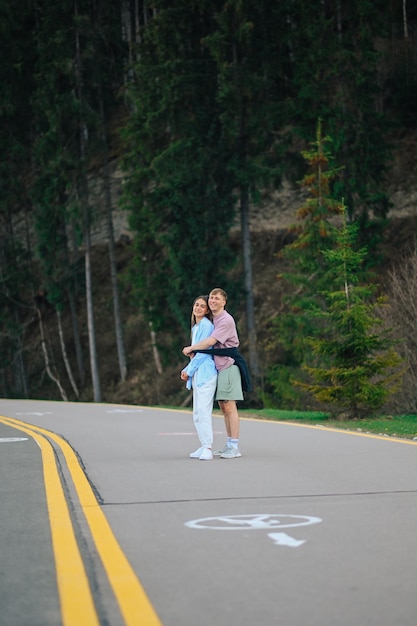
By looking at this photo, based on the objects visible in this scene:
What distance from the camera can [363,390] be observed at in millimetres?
19516

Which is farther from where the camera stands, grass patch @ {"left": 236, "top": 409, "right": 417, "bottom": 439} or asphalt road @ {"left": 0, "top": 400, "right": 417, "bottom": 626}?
grass patch @ {"left": 236, "top": 409, "right": 417, "bottom": 439}

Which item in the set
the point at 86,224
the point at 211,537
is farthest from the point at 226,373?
the point at 86,224

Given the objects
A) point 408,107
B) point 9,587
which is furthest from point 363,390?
point 408,107

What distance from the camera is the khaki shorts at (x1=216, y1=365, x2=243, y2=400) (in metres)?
12.8

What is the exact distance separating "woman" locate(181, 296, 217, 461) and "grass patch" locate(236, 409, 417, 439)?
3.75 metres

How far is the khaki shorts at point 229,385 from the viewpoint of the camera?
1275 cm

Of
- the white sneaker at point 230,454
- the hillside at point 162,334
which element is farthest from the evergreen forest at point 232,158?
the white sneaker at point 230,454

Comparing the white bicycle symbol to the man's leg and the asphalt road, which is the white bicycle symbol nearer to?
the asphalt road

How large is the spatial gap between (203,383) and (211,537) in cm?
563

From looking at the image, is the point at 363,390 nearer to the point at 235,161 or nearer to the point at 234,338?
the point at 234,338

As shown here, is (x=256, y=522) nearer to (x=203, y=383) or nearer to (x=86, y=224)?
(x=203, y=383)

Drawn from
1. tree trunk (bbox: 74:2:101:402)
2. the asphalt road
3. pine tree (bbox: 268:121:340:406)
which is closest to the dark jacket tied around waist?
the asphalt road

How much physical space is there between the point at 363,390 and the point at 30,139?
42.0 meters

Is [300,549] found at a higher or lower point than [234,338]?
lower
